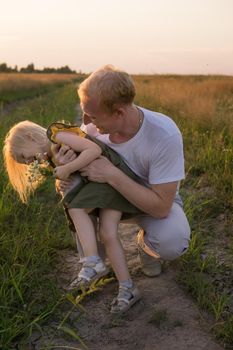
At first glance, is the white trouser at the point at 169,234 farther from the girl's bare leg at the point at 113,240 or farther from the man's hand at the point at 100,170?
the man's hand at the point at 100,170

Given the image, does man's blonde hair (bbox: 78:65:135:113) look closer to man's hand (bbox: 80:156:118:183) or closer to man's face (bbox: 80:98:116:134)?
man's face (bbox: 80:98:116:134)

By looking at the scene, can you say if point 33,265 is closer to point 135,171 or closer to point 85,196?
point 85,196

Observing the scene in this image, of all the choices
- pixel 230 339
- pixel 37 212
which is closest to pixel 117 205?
pixel 230 339

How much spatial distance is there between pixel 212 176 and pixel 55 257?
2088mm

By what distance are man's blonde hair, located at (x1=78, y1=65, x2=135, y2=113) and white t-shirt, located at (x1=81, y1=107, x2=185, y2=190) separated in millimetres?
286

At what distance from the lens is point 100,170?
2.94 metres

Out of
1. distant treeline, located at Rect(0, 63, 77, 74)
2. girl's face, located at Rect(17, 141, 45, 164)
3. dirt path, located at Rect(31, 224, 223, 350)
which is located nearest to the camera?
dirt path, located at Rect(31, 224, 223, 350)

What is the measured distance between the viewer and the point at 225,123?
23.2ft

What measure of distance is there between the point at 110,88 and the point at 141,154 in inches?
19.5

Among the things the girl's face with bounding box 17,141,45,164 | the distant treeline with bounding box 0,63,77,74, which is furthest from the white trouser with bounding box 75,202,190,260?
the distant treeline with bounding box 0,63,77,74

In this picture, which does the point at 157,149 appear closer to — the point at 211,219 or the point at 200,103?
the point at 211,219

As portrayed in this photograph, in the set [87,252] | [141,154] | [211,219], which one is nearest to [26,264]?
[87,252]

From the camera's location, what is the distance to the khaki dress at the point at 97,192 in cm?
295

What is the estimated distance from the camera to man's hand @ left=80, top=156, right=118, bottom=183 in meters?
2.93
